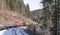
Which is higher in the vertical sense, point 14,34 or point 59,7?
point 59,7

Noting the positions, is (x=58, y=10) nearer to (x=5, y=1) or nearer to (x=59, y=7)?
(x=59, y=7)

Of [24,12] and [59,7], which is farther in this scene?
[24,12]

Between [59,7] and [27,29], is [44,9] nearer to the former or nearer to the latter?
[59,7]

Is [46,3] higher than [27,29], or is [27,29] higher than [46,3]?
[46,3]

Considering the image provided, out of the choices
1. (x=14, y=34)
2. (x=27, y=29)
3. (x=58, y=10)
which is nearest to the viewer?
(x=14, y=34)

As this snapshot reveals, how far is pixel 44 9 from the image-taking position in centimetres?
620

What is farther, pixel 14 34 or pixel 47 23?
pixel 47 23

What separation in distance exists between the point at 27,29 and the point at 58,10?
1.10 metres

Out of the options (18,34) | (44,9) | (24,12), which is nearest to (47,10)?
(44,9)

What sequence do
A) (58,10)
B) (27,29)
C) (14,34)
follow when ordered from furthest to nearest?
(58,10) → (27,29) → (14,34)

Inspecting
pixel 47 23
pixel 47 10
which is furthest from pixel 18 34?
pixel 47 10

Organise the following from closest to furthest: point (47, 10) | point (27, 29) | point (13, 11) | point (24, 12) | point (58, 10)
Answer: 1. point (27, 29)
2. point (58, 10)
3. point (47, 10)
4. point (13, 11)
5. point (24, 12)

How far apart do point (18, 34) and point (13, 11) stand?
20.9m

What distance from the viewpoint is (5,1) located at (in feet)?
82.3
